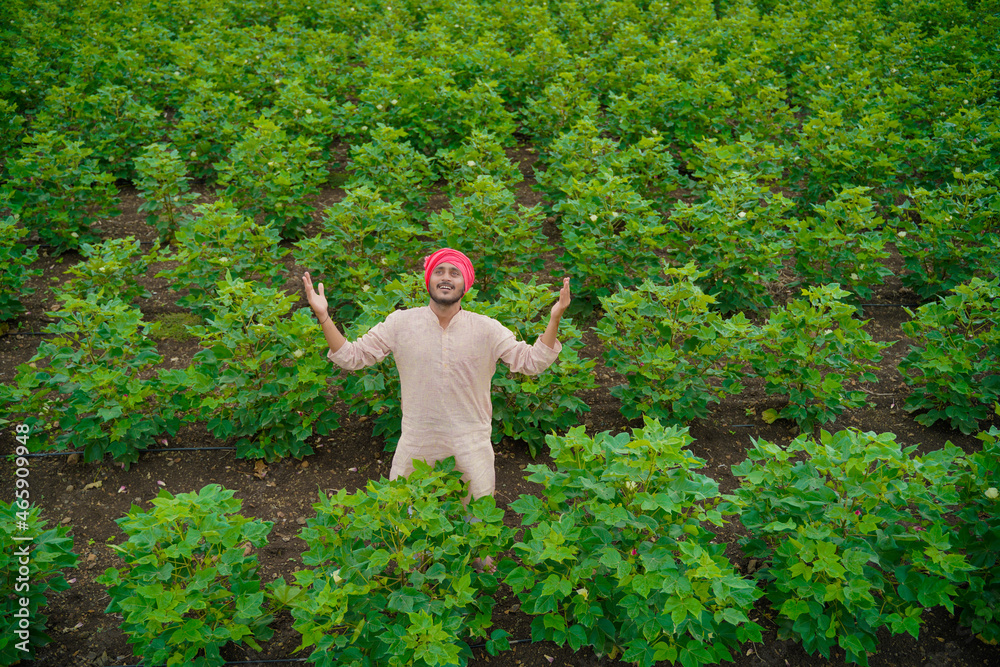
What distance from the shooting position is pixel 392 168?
252 inches

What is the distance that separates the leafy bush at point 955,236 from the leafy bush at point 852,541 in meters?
3.13

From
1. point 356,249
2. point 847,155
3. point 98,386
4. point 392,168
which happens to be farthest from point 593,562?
point 847,155

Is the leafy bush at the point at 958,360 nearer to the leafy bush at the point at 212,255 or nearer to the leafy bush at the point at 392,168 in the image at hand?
the leafy bush at the point at 392,168

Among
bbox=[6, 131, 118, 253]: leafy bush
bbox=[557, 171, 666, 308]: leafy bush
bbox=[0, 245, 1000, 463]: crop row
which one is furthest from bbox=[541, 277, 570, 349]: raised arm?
bbox=[6, 131, 118, 253]: leafy bush

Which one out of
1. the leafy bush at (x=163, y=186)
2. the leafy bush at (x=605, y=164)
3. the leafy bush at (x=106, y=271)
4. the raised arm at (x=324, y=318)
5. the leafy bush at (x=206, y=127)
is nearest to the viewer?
the raised arm at (x=324, y=318)

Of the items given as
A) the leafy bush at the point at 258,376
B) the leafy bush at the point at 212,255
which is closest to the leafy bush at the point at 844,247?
the leafy bush at the point at 258,376

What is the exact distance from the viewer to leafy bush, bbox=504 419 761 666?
2842 millimetres

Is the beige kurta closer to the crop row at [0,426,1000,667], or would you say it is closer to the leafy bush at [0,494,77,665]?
the crop row at [0,426,1000,667]

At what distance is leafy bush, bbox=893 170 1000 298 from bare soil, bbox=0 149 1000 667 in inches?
22.0

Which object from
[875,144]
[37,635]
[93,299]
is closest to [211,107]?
[93,299]

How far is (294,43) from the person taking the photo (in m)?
9.60

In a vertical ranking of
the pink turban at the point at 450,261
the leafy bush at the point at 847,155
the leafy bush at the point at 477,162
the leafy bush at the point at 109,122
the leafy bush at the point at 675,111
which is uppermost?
the leafy bush at the point at 109,122

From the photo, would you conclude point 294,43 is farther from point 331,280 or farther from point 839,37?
point 839,37

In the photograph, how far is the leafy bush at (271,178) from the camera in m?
6.36
